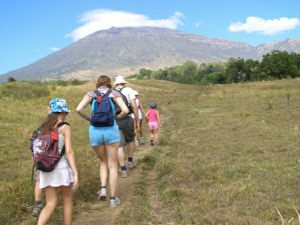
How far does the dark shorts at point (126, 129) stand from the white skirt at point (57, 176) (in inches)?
159

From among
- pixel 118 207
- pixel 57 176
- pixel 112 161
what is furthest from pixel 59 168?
pixel 118 207

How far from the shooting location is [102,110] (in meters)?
7.78

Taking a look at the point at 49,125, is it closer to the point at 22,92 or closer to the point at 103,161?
the point at 103,161

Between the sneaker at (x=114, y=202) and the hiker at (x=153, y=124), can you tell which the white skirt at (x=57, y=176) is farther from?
the hiker at (x=153, y=124)

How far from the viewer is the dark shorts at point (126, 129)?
10180 mm

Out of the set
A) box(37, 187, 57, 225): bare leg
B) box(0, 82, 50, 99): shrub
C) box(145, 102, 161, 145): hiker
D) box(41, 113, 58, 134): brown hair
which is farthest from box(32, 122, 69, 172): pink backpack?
box(0, 82, 50, 99): shrub

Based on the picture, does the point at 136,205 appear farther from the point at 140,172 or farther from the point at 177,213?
the point at 140,172

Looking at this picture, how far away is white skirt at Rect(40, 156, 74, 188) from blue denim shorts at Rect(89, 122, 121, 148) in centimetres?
179

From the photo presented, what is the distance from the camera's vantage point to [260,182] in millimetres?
8930

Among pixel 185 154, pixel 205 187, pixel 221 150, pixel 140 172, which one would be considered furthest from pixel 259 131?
pixel 205 187

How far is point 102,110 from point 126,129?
2.58 metres

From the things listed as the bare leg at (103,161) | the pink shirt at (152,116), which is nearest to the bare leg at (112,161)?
the bare leg at (103,161)

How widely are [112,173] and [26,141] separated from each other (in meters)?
9.07

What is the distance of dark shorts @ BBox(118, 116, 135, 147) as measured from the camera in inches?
401
